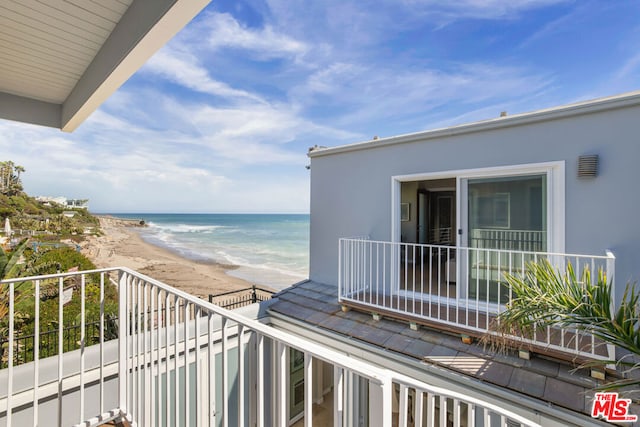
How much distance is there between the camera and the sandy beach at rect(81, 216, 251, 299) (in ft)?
41.2

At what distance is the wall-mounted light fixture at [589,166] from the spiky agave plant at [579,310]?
1.56 m

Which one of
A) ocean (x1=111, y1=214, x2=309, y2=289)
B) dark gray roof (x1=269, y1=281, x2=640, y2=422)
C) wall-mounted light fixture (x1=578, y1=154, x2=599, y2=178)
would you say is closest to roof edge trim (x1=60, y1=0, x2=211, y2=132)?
dark gray roof (x1=269, y1=281, x2=640, y2=422)

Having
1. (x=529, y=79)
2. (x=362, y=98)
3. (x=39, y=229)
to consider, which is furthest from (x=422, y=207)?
(x=39, y=229)

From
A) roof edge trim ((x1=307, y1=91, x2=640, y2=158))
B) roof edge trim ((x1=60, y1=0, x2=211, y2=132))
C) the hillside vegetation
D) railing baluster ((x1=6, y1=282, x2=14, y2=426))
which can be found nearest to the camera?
roof edge trim ((x1=60, y1=0, x2=211, y2=132))

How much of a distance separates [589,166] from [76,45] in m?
4.82

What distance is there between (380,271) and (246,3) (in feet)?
19.9

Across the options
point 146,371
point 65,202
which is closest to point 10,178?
point 65,202

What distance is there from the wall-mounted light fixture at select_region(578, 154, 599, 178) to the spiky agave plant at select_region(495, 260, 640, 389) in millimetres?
1561

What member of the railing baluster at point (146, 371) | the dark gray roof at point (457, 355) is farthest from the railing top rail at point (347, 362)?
the dark gray roof at point (457, 355)

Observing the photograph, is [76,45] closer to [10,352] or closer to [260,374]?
[10,352]

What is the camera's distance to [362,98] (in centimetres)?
1054

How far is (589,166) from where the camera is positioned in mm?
3186

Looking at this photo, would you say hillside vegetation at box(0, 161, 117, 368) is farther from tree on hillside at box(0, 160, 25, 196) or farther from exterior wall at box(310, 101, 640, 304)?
exterior wall at box(310, 101, 640, 304)

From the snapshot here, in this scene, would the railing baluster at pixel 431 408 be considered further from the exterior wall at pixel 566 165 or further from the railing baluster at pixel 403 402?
the exterior wall at pixel 566 165
